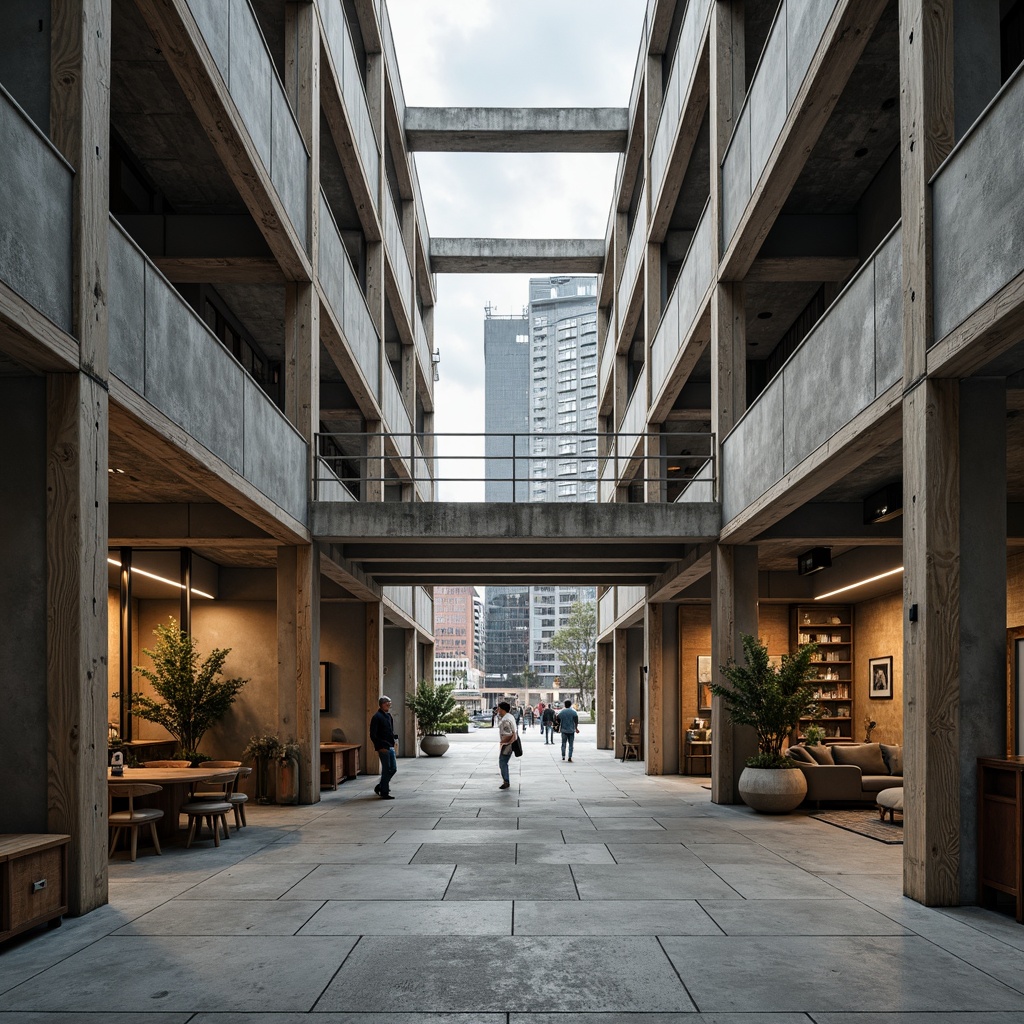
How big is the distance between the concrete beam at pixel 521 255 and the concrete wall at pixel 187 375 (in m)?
21.4

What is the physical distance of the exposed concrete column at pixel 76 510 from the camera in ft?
26.7

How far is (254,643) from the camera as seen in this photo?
68.8ft

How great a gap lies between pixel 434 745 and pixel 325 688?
8.06 metres

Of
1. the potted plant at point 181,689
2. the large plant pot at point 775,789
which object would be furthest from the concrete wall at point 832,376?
the potted plant at point 181,689

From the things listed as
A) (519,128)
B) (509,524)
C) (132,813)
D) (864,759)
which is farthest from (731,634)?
(519,128)

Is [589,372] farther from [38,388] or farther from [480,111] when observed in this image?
[38,388]

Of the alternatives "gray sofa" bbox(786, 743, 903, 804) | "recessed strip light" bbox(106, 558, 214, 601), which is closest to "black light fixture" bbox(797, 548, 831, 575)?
"gray sofa" bbox(786, 743, 903, 804)

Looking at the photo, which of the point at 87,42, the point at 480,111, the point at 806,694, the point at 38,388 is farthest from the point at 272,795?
the point at 480,111

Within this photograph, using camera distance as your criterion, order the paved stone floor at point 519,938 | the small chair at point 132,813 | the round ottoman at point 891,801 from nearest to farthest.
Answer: the paved stone floor at point 519,938 < the small chair at point 132,813 < the round ottoman at point 891,801

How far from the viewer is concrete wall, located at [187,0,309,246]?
38.3 ft

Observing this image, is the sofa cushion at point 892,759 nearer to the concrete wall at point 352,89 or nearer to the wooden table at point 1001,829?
the wooden table at point 1001,829

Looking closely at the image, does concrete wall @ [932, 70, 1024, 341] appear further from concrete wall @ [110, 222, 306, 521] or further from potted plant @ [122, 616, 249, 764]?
potted plant @ [122, 616, 249, 764]

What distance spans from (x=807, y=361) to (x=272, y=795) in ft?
35.2

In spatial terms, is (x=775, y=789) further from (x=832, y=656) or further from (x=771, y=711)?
(x=832, y=656)
